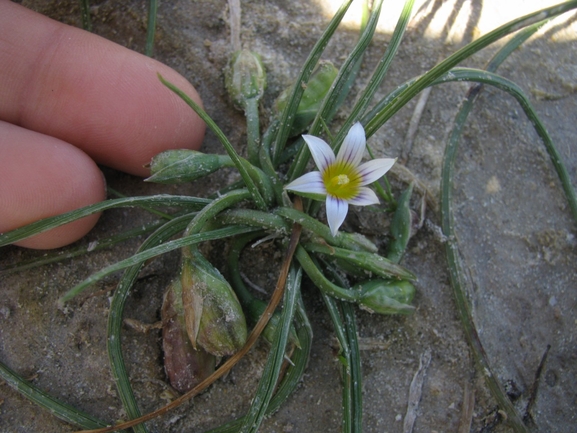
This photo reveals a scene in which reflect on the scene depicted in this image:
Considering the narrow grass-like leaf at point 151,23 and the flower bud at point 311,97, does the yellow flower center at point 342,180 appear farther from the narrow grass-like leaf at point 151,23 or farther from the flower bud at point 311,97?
the narrow grass-like leaf at point 151,23

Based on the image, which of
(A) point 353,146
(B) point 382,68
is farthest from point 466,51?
(A) point 353,146

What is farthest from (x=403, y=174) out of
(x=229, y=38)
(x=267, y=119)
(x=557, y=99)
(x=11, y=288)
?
(x=11, y=288)

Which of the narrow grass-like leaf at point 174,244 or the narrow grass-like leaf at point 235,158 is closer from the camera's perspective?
the narrow grass-like leaf at point 174,244

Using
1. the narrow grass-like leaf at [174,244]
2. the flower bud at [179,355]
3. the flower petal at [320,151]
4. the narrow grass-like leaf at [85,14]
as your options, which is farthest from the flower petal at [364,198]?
the narrow grass-like leaf at [85,14]

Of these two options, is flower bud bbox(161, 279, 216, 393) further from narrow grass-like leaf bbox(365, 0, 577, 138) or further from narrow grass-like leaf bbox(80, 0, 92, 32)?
narrow grass-like leaf bbox(80, 0, 92, 32)

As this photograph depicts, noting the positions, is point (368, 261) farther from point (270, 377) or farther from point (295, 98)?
point (295, 98)
